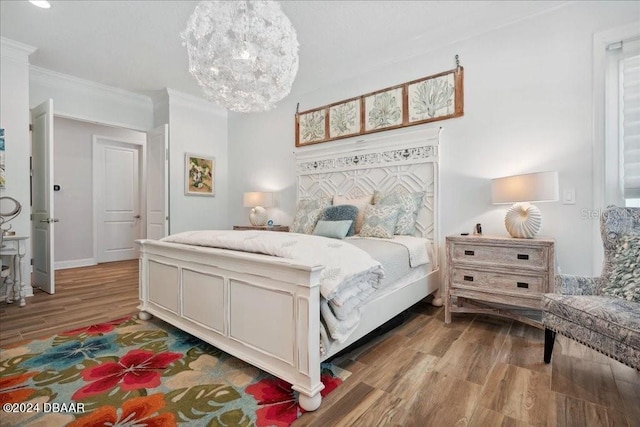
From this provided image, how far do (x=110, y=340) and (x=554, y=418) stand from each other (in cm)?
279

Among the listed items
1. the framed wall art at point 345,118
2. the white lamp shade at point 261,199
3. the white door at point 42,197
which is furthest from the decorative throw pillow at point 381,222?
the white door at point 42,197

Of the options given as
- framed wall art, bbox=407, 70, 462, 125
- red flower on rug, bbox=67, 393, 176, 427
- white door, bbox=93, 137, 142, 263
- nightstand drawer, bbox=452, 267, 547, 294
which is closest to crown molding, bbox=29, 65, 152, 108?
white door, bbox=93, 137, 142, 263

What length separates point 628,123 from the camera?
7.73 feet

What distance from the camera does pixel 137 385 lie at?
166 centimetres

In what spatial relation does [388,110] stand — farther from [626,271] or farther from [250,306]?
[250,306]

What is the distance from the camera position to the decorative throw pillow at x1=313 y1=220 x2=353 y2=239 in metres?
2.92

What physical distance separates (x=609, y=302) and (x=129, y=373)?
9.17 ft

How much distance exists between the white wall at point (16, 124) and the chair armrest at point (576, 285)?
512 centimetres

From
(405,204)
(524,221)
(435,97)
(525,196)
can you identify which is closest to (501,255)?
(524,221)

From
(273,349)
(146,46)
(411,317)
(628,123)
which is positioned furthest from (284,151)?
(628,123)

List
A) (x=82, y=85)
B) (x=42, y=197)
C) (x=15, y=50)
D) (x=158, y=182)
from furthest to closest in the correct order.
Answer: (x=158, y=182) < (x=82, y=85) < (x=42, y=197) < (x=15, y=50)

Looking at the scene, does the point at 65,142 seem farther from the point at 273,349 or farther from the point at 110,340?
the point at 273,349

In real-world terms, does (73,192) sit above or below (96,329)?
above

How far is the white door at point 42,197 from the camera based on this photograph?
354 cm
